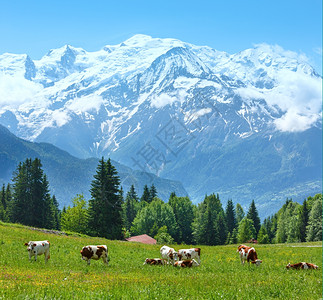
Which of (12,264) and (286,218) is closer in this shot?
(12,264)

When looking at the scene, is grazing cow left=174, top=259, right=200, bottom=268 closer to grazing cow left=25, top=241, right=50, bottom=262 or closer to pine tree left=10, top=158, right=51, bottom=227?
grazing cow left=25, top=241, right=50, bottom=262

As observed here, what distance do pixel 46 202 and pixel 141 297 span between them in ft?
263

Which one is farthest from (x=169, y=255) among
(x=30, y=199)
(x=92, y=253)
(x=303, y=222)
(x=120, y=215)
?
(x=303, y=222)

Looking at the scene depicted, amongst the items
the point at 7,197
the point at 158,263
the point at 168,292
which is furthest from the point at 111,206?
the point at 7,197

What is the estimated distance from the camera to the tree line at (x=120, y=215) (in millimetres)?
72062

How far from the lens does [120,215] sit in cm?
7300

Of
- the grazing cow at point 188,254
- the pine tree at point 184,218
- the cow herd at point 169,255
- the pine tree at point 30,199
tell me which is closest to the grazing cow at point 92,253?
the cow herd at point 169,255

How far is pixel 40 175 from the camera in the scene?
290 ft

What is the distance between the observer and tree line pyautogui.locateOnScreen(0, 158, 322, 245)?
236 feet

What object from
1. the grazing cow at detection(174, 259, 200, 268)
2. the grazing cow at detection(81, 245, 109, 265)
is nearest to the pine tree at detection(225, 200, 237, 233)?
the grazing cow at detection(174, 259, 200, 268)

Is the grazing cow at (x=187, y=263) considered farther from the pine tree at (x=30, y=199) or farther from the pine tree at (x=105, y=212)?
the pine tree at (x=30, y=199)

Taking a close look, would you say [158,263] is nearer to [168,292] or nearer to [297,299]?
[168,292]

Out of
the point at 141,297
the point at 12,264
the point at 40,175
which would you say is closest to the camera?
the point at 141,297

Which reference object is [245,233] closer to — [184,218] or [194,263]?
[184,218]
